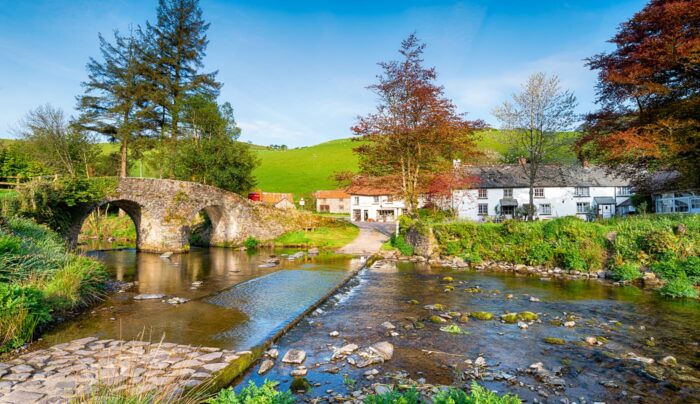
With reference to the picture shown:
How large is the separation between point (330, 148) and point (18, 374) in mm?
99704

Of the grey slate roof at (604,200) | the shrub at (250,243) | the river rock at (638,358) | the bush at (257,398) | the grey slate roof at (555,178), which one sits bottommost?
the river rock at (638,358)

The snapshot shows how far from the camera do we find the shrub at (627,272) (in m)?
15.0

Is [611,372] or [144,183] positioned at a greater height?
[144,183]

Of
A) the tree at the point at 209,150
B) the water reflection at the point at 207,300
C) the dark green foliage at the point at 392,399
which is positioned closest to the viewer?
the dark green foliage at the point at 392,399

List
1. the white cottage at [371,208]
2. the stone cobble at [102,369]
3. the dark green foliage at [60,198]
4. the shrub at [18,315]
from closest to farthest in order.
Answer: the stone cobble at [102,369]
the shrub at [18,315]
the dark green foliage at [60,198]
the white cottage at [371,208]

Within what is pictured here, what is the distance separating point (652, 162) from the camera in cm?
1830

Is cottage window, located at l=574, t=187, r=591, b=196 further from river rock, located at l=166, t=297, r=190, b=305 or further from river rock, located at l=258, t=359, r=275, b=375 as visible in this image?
river rock, located at l=258, t=359, r=275, b=375

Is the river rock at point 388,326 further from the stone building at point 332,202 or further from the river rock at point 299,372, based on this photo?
the stone building at point 332,202

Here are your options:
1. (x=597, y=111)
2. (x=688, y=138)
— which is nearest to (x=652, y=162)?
(x=688, y=138)

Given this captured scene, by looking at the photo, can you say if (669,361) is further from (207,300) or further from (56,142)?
(56,142)

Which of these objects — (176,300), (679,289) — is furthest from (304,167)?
(679,289)

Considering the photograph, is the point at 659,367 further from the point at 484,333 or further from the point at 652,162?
the point at 652,162

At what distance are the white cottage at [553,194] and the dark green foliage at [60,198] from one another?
3400 cm

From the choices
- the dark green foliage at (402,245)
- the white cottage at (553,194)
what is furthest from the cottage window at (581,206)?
the dark green foliage at (402,245)
